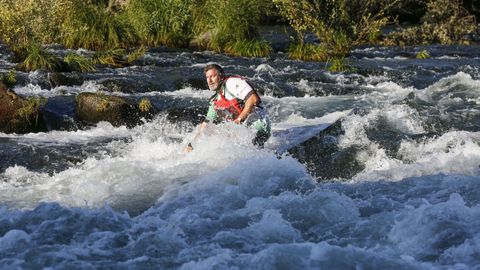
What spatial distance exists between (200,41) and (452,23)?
32.3 ft

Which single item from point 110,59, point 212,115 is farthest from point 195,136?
point 110,59

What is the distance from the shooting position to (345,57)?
21031 mm

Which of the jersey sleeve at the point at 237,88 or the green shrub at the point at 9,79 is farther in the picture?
the green shrub at the point at 9,79

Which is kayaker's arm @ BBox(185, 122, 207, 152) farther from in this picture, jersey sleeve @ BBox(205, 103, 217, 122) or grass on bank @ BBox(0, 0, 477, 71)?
grass on bank @ BBox(0, 0, 477, 71)

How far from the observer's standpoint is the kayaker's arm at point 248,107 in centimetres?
993

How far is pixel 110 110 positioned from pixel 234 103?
142 inches

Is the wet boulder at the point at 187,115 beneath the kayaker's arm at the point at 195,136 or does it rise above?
beneath

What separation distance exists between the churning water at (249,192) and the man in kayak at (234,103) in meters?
0.24

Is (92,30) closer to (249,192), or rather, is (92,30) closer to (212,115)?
(212,115)

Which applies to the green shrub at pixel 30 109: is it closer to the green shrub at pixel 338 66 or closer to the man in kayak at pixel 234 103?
the man in kayak at pixel 234 103

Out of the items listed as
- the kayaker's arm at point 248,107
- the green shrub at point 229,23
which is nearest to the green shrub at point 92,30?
the green shrub at point 229,23

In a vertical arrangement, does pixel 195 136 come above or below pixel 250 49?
above

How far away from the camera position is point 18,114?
1241cm

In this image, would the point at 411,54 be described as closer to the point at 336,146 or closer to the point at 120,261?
the point at 336,146
